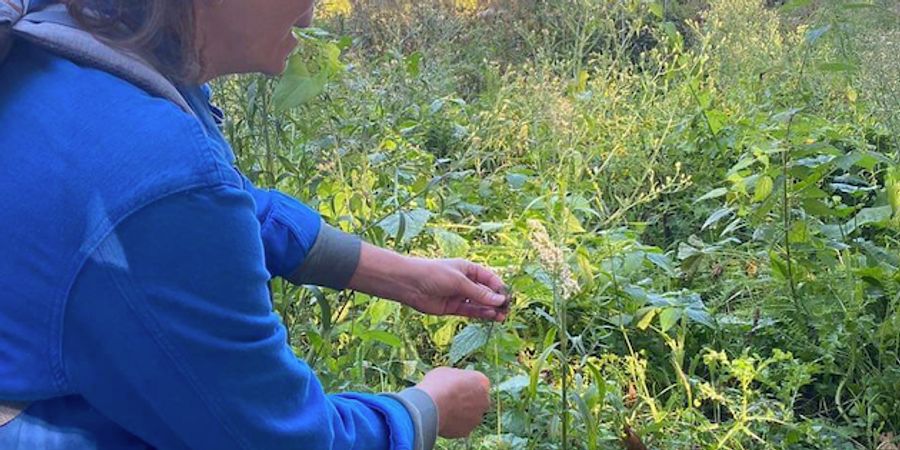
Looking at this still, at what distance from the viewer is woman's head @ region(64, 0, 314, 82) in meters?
0.91

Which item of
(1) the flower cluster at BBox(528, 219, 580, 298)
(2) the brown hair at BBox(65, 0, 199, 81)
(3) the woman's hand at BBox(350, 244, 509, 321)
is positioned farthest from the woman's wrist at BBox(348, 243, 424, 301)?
(2) the brown hair at BBox(65, 0, 199, 81)

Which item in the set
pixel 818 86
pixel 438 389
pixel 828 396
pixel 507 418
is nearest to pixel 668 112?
pixel 818 86

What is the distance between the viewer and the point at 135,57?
90 cm

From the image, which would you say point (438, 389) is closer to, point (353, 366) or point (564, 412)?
point (564, 412)

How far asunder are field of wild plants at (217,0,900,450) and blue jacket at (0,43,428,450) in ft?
2.40

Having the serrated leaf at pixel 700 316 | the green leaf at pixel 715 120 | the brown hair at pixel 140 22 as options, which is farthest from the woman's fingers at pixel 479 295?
the green leaf at pixel 715 120

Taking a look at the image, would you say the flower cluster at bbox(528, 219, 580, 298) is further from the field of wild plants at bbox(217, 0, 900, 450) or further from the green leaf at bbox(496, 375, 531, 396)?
the green leaf at bbox(496, 375, 531, 396)

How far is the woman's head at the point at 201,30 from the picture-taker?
0.91 meters

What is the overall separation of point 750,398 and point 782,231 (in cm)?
52

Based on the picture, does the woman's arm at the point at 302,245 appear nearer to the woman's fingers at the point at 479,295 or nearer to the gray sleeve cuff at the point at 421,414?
the woman's fingers at the point at 479,295

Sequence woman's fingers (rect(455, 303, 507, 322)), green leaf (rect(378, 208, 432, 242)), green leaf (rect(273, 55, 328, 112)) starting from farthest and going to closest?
green leaf (rect(378, 208, 432, 242)), green leaf (rect(273, 55, 328, 112)), woman's fingers (rect(455, 303, 507, 322))

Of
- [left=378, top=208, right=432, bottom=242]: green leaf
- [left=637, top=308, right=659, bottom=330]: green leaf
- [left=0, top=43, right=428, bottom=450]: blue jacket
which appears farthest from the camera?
[left=637, top=308, right=659, bottom=330]: green leaf

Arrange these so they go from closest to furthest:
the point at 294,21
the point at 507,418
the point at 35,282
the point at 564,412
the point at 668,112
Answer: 1. the point at 35,282
2. the point at 294,21
3. the point at 564,412
4. the point at 507,418
5. the point at 668,112

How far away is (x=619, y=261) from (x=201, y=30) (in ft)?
4.98
